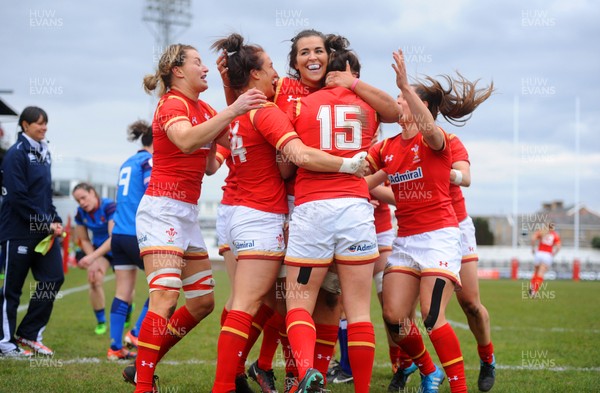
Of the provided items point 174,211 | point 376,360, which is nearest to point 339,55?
point 174,211

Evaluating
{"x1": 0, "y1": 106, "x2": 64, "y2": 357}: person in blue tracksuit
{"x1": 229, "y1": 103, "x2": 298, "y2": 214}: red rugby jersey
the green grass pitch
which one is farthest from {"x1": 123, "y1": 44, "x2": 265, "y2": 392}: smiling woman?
{"x1": 0, "y1": 106, "x2": 64, "y2": 357}: person in blue tracksuit

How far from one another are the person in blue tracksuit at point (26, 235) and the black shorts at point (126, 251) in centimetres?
64

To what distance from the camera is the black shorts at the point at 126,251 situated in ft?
23.8

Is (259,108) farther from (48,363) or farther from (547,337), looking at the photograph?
(547,337)

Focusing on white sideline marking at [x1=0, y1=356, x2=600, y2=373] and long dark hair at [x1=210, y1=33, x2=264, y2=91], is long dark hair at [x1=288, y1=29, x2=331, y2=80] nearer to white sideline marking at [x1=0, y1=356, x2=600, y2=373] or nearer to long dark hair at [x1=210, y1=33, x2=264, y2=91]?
long dark hair at [x1=210, y1=33, x2=264, y2=91]

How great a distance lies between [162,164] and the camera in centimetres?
498

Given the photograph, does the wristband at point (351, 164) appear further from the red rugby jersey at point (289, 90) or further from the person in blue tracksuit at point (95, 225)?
the person in blue tracksuit at point (95, 225)

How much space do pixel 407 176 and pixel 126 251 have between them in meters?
3.57

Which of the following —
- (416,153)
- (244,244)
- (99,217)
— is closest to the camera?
(244,244)

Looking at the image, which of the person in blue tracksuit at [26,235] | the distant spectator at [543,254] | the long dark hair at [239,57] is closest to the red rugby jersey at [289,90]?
the long dark hair at [239,57]

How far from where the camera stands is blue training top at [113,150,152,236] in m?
7.27

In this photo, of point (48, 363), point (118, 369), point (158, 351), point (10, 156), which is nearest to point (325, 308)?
point (158, 351)

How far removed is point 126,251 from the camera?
24.1ft

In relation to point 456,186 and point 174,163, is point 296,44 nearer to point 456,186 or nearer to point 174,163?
point 174,163
